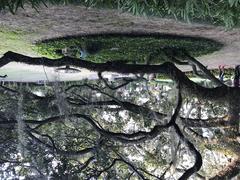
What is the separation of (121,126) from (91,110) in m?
1.00

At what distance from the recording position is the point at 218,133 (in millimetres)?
7688

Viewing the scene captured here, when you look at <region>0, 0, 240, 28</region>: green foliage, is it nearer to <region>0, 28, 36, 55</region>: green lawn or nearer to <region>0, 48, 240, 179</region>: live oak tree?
<region>0, 28, 36, 55</region>: green lawn

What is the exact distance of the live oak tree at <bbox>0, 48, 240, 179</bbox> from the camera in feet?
20.4

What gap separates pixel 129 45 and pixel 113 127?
4320 millimetres

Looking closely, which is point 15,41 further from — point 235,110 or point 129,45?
point 235,110

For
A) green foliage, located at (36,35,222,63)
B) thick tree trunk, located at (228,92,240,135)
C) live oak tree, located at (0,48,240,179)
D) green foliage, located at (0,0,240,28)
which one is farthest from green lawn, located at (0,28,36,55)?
thick tree trunk, located at (228,92,240,135)


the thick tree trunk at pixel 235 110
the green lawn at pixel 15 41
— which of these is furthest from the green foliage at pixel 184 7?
the thick tree trunk at pixel 235 110

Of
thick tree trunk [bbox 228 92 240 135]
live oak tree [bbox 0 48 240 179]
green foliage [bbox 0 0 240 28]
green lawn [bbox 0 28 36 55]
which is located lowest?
live oak tree [bbox 0 48 240 179]

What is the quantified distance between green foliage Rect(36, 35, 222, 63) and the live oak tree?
0.71ft

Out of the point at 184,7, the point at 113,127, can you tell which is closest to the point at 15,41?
the point at 184,7

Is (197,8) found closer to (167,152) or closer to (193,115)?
(167,152)

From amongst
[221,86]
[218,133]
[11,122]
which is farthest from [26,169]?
[221,86]

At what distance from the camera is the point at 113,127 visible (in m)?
10.3

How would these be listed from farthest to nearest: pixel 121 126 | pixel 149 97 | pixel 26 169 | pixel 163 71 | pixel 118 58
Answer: pixel 149 97 → pixel 121 126 → pixel 26 169 → pixel 118 58 → pixel 163 71
